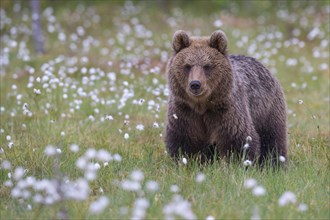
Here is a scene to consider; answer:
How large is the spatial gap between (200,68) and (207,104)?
405 mm

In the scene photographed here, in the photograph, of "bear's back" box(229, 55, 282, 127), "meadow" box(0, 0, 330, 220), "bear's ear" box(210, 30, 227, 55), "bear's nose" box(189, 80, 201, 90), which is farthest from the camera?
"bear's back" box(229, 55, 282, 127)

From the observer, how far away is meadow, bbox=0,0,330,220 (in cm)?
501

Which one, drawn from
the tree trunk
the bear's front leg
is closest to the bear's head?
the bear's front leg

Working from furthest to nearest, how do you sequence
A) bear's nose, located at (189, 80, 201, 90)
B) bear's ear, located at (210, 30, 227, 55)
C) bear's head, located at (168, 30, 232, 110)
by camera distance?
bear's ear, located at (210, 30, 227, 55) < bear's head, located at (168, 30, 232, 110) < bear's nose, located at (189, 80, 201, 90)

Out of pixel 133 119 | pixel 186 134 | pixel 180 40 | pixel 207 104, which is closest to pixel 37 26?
pixel 133 119

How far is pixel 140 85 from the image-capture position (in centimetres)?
1093

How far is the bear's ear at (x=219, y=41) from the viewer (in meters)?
6.65

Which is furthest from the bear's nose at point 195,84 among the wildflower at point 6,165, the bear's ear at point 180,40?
the wildflower at point 6,165

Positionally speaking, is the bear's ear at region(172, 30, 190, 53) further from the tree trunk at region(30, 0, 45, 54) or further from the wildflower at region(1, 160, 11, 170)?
the tree trunk at region(30, 0, 45, 54)

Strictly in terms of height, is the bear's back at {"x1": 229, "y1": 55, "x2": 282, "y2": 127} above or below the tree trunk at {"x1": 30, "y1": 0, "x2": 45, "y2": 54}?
below

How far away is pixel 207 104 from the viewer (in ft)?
21.9

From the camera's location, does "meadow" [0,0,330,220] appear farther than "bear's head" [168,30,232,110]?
No

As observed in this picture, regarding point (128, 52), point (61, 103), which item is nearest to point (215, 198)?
point (61, 103)

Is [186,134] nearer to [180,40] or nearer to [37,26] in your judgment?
[180,40]
